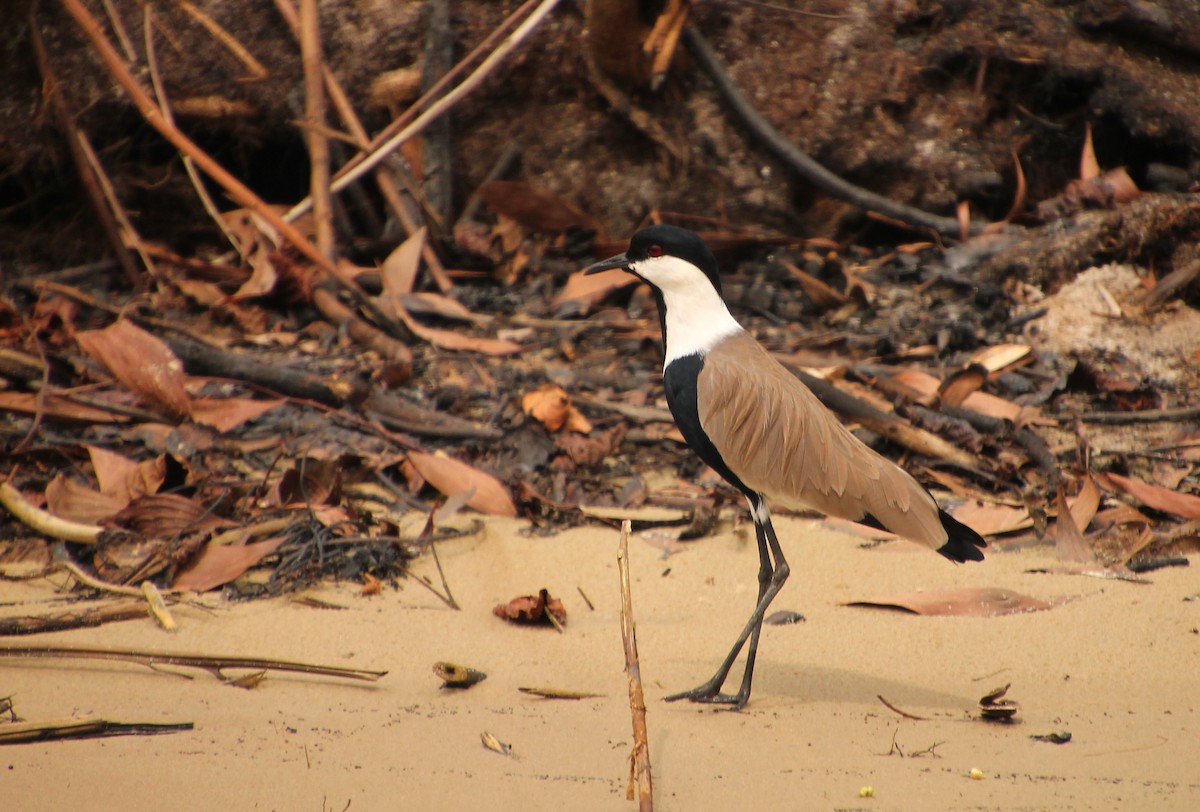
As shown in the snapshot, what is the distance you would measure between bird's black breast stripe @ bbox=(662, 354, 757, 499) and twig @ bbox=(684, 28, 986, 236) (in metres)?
3.13

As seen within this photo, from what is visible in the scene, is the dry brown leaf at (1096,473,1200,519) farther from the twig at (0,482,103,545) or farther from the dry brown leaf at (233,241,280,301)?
the dry brown leaf at (233,241,280,301)

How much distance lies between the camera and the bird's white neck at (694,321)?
11.5 feet

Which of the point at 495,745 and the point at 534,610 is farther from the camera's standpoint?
the point at 534,610

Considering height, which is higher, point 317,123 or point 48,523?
point 317,123

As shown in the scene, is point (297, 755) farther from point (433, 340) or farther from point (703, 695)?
point (433, 340)

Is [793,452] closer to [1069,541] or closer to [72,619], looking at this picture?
[1069,541]

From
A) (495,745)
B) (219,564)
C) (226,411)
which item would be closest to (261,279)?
(226,411)

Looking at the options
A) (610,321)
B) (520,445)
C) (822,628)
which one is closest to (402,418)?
(520,445)

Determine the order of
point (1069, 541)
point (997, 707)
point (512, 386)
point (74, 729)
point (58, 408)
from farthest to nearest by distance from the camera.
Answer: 1. point (512, 386)
2. point (58, 408)
3. point (1069, 541)
4. point (997, 707)
5. point (74, 729)

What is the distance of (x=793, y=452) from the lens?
3332 mm

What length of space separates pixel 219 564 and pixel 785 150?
3.93 metres

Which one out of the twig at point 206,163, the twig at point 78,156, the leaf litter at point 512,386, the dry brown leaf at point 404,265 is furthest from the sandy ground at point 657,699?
the twig at point 78,156

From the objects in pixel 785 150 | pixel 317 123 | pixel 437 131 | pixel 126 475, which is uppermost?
pixel 317 123

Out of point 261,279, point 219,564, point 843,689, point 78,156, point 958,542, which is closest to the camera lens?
point 843,689
